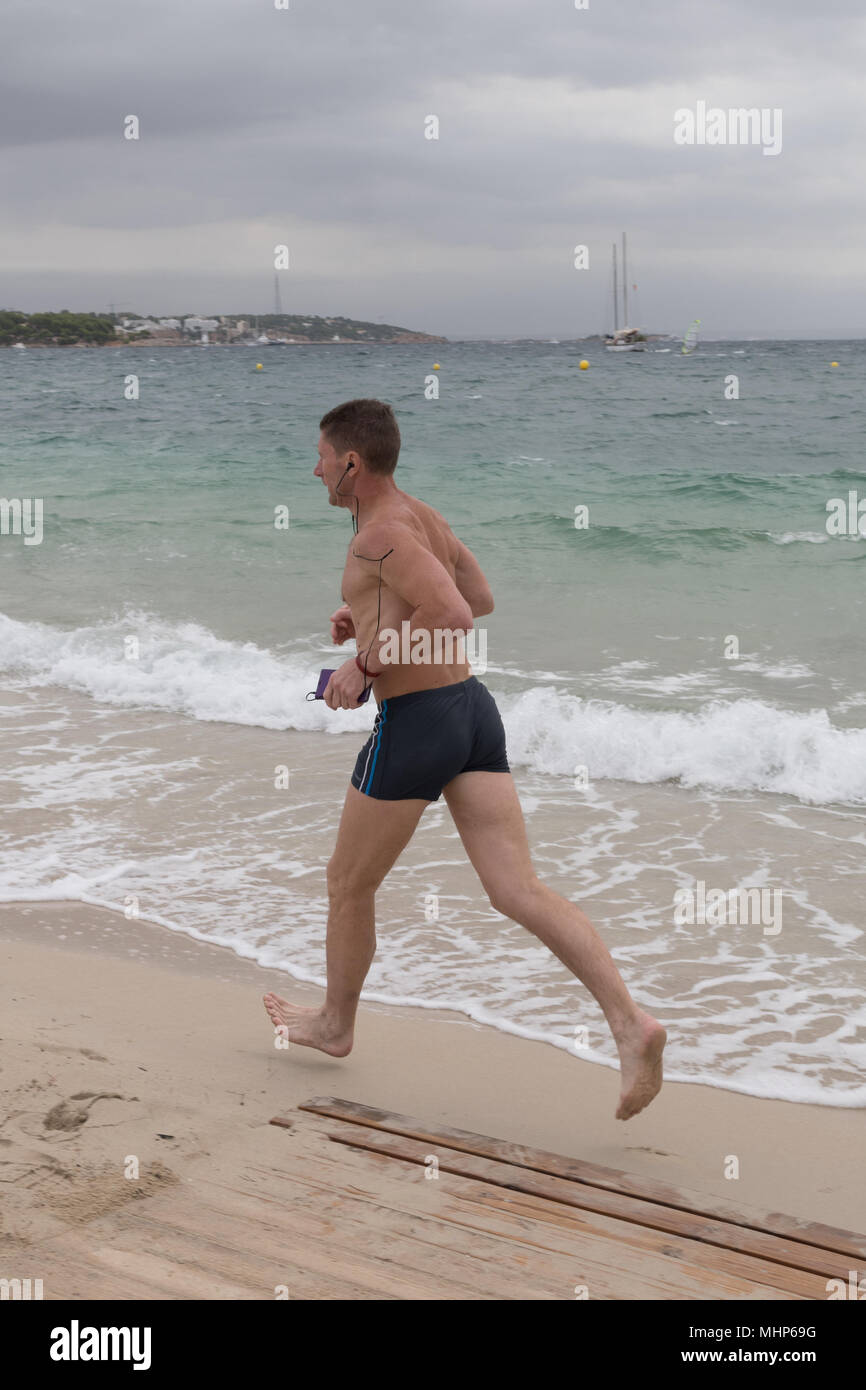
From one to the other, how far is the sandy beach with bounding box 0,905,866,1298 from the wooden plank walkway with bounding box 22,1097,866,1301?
0.05ft

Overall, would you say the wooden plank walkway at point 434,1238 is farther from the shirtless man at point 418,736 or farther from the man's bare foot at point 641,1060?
the shirtless man at point 418,736

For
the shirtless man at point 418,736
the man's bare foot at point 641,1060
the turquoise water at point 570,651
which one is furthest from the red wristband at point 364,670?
the turquoise water at point 570,651

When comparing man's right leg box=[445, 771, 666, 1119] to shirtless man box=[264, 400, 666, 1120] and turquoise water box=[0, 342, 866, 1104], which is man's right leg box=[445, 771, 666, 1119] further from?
turquoise water box=[0, 342, 866, 1104]

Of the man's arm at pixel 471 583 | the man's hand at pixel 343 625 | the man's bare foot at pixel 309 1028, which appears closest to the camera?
the man's hand at pixel 343 625

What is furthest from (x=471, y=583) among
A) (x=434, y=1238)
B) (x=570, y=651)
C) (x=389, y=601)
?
(x=570, y=651)

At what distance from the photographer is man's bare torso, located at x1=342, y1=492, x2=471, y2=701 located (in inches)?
127

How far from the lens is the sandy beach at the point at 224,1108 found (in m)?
2.71

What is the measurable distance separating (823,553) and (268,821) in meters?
9.60

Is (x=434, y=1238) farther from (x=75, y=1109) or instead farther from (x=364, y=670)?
(x=364, y=670)

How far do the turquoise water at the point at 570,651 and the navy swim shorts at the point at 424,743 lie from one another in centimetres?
128

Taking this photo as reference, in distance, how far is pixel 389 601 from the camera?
3221mm

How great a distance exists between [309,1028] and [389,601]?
4.42ft
